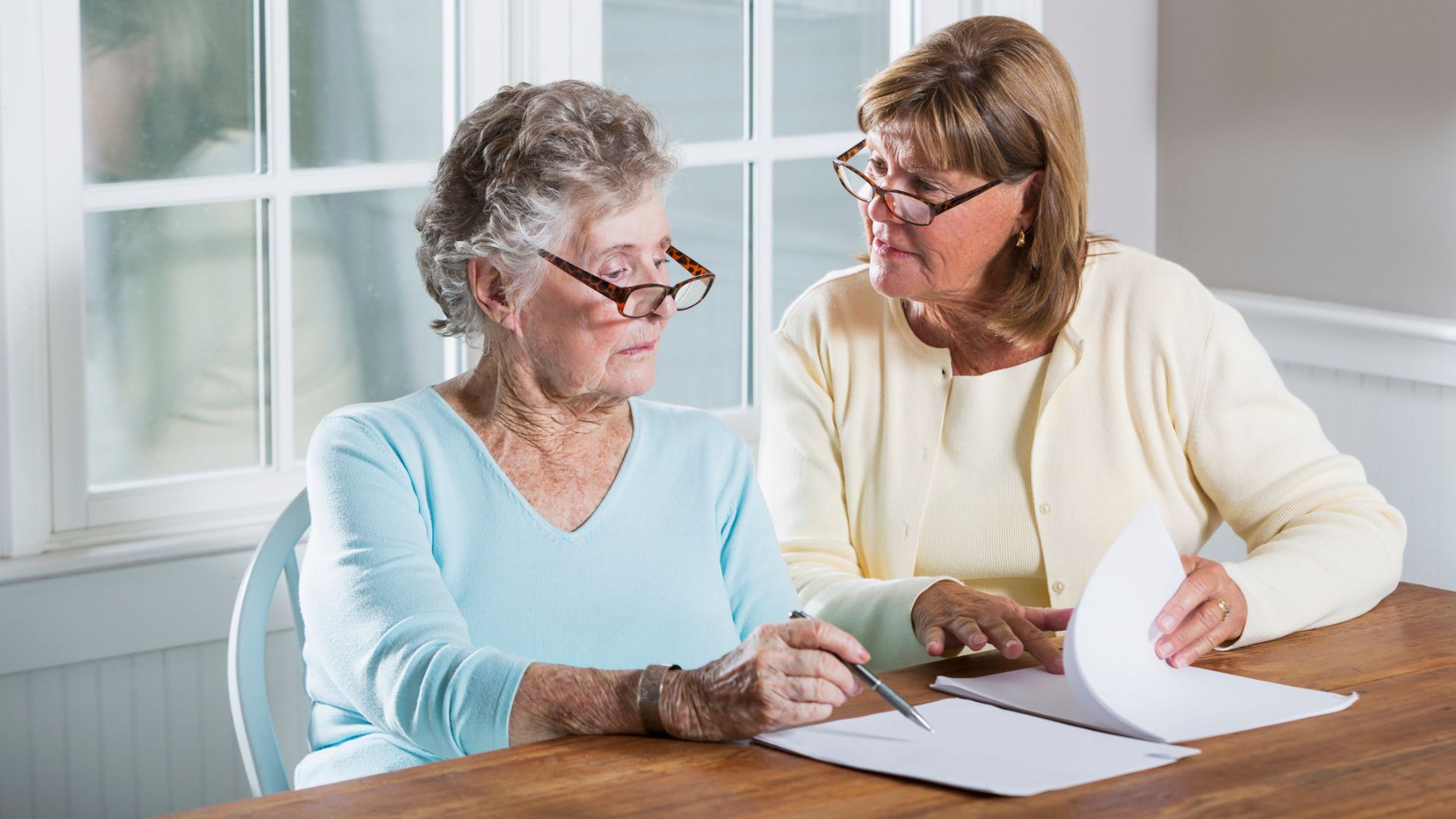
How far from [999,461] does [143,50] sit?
1.27 metres

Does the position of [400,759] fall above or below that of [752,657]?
below

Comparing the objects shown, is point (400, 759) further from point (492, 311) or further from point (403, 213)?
point (403, 213)

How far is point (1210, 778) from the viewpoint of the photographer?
4.03 feet

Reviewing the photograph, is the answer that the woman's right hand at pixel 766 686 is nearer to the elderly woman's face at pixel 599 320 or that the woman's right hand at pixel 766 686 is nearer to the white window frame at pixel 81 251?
the elderly woman's face at pixel 599 320

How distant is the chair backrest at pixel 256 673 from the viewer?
67.6 inches

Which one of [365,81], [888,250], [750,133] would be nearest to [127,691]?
[365,81]

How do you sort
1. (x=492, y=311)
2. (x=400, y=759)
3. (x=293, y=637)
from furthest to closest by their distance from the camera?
(x=293, y=637) < (x=492, y=311) < (x=400, y=759)

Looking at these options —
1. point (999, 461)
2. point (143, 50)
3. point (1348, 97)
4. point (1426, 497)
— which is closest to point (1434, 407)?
point (1426, 497)

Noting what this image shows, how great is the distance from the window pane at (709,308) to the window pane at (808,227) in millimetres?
90

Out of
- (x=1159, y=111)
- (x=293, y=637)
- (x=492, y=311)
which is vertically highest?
(x=1159, y=111)

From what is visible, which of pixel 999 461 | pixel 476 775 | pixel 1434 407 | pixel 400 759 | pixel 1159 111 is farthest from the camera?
pixel 1159 111

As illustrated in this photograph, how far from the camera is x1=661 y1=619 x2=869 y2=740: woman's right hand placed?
1.29 meters

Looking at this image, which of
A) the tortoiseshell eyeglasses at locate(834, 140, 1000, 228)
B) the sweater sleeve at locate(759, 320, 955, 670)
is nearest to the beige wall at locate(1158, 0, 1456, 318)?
the tortoiseshell eyeglasses at locate(834, 140, 1000, 228)

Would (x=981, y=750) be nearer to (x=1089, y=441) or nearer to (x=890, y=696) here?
(x=890, y=696)
